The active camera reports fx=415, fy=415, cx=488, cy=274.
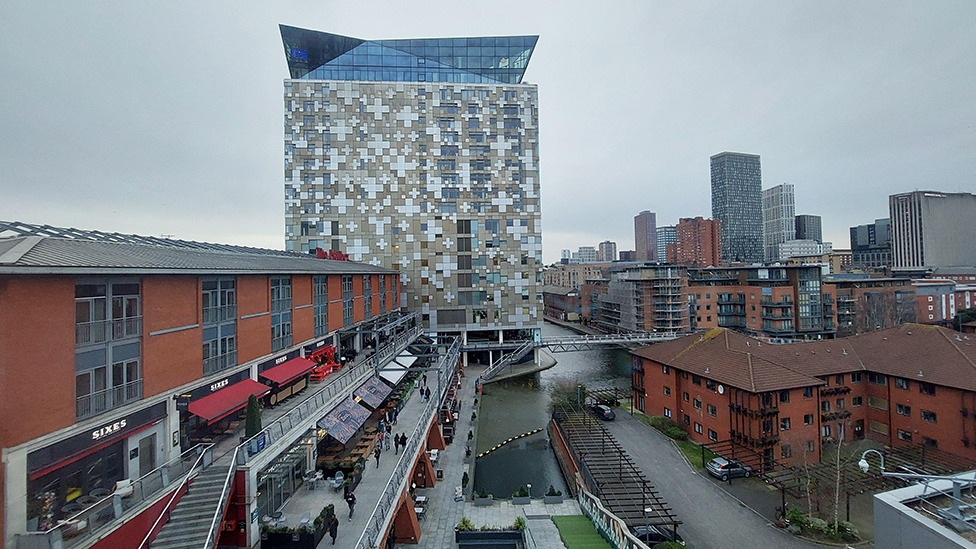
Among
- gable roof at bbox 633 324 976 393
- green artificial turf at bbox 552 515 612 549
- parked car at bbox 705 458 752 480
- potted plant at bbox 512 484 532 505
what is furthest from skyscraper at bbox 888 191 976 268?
potted plant at bbox 512 484 532 505

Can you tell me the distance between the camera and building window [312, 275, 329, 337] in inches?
975

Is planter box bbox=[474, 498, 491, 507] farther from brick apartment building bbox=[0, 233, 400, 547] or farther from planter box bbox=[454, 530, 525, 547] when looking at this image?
brick apartment building bbox=[0, 233, 400, 547]

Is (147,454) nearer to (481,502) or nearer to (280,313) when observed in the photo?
(280,313)

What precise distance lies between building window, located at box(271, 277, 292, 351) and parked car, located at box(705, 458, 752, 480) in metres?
24.8

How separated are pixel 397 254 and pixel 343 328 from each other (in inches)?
894

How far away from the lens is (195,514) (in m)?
11.3

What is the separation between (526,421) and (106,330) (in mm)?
30822

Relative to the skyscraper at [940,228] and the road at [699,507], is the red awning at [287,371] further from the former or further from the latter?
the skyscraper at [940,228]

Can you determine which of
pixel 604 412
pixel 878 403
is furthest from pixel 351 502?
pixel 878 403

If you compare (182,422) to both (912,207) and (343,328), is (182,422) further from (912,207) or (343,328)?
(912,207)

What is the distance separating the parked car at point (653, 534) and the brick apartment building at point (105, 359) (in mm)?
17299

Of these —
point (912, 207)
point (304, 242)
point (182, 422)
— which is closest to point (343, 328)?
point (182, 422)

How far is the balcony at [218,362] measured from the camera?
48.9 ft

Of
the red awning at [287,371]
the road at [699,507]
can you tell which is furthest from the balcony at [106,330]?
the road at [699,507]
